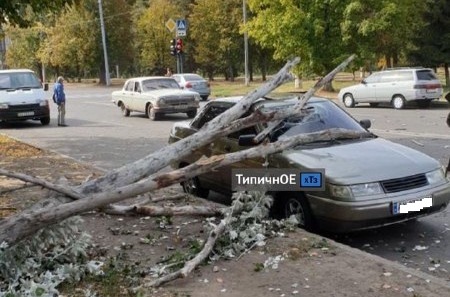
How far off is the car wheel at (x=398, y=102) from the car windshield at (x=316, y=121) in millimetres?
16729

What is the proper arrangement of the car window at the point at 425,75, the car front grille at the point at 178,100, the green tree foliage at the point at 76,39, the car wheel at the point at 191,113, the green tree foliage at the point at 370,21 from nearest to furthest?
the car front grille at the point at 178,100, the car wheel at the point at 191,113, the car window at the point at 425,75, the green tree foliage at the point at 370,21, the green tree foliage at the point at 76,39

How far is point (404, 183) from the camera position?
6.08m

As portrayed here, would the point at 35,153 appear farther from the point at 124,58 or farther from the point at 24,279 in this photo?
the point at 124,58

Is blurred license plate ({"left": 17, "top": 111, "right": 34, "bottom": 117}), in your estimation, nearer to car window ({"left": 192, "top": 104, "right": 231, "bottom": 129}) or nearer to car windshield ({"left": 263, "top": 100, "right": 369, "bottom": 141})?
car window ({"left": 192, "top": 104, "right": 231, "bottom": 129})

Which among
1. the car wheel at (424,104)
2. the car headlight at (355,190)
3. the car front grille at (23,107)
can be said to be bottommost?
the car wheel at (424,104)

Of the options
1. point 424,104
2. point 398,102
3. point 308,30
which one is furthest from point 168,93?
point 308,30

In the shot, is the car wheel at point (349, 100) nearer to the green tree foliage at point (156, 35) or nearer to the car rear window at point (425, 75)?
the car rear window at point (425, 75)

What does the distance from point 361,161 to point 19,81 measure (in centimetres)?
1763

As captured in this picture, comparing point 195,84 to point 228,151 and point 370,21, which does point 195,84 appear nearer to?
point 370,21

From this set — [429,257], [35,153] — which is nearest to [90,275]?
[429,257]

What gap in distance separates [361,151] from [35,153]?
8489mm

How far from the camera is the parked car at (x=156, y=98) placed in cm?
2147

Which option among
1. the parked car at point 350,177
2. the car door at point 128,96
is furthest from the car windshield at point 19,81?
the parked car at point 350,177

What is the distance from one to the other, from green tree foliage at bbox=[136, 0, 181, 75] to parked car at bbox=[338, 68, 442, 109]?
39079 millimetres
